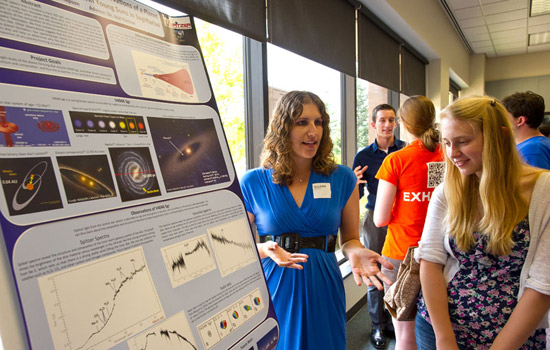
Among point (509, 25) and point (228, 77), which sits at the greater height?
point (509, 25)

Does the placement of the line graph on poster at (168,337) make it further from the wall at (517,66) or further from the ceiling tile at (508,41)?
the wall at (517,66)

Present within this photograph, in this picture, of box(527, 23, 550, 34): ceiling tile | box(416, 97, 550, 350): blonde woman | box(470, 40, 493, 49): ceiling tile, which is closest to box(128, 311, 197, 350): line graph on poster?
box(416, 97, 550, 350): blonde woman

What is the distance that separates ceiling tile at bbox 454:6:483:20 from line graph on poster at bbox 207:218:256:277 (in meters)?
5.91

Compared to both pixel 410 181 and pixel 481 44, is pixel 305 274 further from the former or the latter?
pixel 481 44

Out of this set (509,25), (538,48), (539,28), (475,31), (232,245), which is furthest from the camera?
(538,48)

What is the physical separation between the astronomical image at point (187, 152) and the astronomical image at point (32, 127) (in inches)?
9.0

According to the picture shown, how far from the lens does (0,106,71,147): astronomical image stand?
628mm

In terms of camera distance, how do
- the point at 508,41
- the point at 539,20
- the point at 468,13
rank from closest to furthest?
the point at 468,13 → the point at 539,20 → the point at 508,41

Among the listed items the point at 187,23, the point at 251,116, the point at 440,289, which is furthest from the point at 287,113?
the point at 440,289

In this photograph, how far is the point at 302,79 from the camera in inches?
114

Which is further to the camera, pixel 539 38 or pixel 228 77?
pixel 539 38

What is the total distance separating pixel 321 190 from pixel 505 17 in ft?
20.3

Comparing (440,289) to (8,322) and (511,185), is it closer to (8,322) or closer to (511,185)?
(511,185)

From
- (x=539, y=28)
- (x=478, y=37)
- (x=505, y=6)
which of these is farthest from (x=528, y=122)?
(x=478, y=37)
